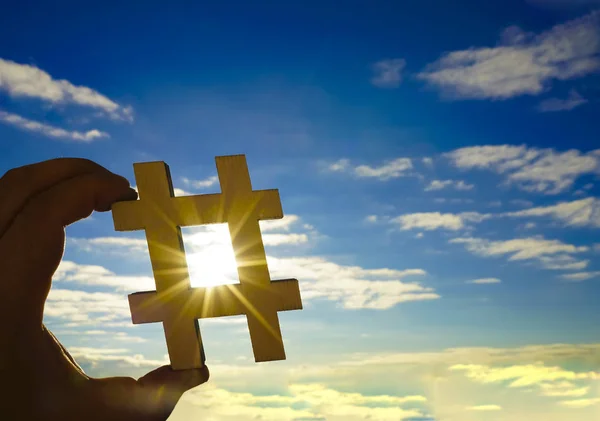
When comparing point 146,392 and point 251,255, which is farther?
point 251,255

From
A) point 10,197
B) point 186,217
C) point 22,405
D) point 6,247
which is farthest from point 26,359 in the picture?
point 186,217

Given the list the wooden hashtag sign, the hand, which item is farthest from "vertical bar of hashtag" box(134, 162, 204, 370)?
the hand

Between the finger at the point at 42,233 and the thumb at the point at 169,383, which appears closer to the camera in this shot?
the finger at the point at 42,233

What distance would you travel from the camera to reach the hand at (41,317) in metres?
4.09

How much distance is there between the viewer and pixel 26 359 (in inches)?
162

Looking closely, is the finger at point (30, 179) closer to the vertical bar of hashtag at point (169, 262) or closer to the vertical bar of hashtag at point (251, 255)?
the vertical bar of hashtag at point (169, 262)

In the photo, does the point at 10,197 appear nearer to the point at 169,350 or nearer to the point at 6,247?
the point at 6,247

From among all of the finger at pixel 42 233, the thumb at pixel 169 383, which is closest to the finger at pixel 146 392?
the thumb at pixel 169 383

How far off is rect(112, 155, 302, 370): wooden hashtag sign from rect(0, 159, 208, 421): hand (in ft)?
0.74

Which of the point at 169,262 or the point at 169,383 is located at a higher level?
the point at 169,262

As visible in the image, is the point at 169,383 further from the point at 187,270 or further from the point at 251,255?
the point at 251,255

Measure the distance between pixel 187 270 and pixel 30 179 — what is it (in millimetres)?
1272

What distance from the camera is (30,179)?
14.3 feet

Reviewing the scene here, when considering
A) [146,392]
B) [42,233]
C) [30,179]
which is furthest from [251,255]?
[30,179]
